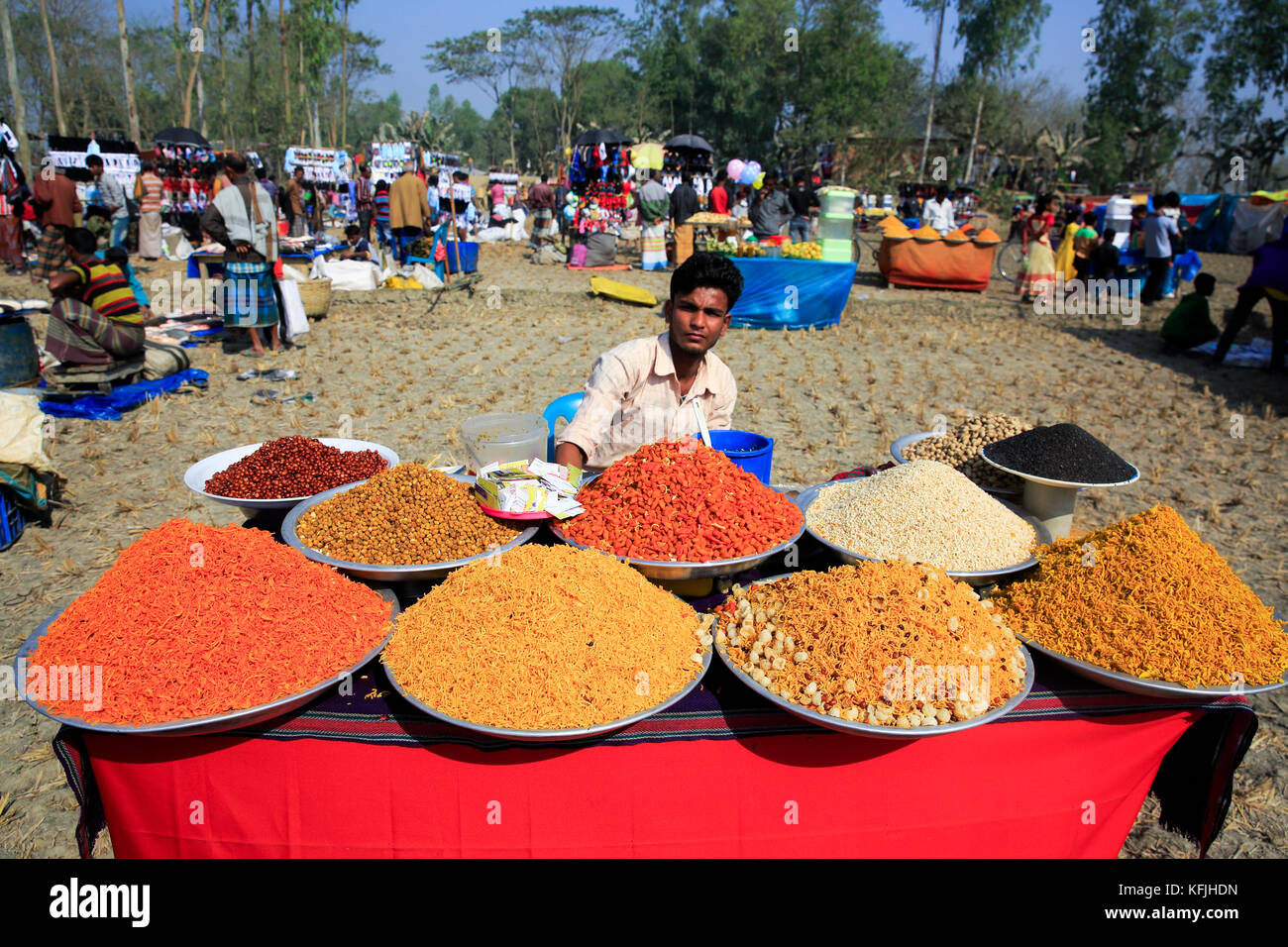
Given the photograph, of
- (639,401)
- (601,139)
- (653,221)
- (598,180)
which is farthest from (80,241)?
(601,139)

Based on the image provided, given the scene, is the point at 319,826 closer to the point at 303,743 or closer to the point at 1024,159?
the point at 303,743

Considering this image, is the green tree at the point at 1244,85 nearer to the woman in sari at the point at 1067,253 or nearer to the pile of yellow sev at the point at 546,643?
the woman in sari at the point at 1067,253

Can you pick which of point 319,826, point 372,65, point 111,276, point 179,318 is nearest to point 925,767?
point 319,826

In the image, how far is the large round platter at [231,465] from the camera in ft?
6.73

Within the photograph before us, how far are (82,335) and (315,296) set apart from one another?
3055 mm

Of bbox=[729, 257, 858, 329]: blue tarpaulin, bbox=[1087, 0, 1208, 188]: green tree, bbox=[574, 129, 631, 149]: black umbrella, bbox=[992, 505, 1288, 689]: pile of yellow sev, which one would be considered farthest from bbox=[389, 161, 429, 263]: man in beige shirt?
bbox=[1087, 0, 1208, 188]: green tree

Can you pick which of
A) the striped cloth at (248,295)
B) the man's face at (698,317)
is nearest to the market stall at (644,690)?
the man's face at (698,317)

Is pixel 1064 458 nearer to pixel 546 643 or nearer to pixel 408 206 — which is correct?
pixel 546 643

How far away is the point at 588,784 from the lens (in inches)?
57.8

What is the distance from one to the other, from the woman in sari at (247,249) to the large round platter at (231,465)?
489 cm

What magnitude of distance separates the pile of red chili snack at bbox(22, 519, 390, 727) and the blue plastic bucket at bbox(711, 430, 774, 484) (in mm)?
1066

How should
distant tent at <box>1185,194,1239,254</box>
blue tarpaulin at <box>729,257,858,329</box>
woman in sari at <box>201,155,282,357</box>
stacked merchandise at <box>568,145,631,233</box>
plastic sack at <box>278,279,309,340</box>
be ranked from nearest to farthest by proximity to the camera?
woman in sari at <box>201,155,282,357</box>
plastic sack at <box>278,279,309,340</box>
blue tarpaulin at <box>729,257,858,329</box>
stacked merchandise at <box>568,145,631,233</box>
distant tent at <box>1185,194,1239,254</box>

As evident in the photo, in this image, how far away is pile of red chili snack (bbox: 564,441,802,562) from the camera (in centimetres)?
170

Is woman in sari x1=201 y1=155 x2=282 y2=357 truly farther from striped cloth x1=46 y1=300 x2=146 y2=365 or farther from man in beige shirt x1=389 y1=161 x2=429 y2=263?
man in beige shirt x1=389 y1=161 x2=429 y2=263
